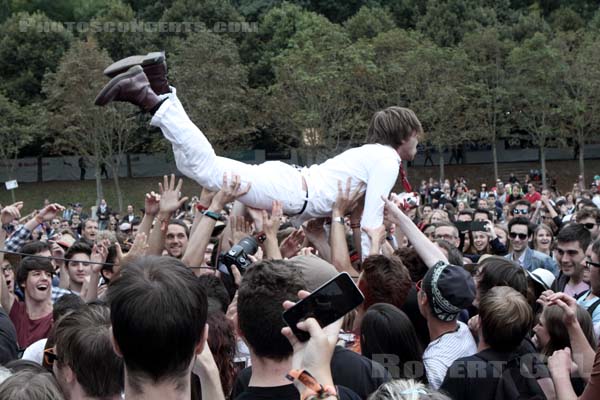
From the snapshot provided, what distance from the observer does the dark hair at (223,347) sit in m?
3.57

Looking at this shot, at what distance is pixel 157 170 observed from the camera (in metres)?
48.1

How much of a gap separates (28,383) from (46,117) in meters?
41.0

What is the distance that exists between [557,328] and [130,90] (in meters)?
2.86

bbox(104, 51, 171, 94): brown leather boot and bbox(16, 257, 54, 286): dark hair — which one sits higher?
bbox(104, 51, 171, 94): brown leather boot

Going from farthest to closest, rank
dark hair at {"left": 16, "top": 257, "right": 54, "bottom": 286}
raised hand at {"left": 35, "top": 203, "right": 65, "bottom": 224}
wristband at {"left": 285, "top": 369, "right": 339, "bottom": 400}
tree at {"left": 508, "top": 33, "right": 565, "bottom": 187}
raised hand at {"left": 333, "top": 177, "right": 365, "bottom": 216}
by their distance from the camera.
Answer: tree at {"left": 508, "top": 33, "right": 565, "bottom": 187} < raised hand at {"left": 35, "top": 203, "right": 65, "bottom": 224} < dark hair at {"left": 16, "top": 257, "right": 54, "bottom": 286} < raised hand at {"left": 333, "top": 177, "right": 365, "bottom": 216} < wristband at {"left": 285, "top": 369, "right": 339, "bottom": 400}

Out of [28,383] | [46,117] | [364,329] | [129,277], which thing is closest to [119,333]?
[129,277]

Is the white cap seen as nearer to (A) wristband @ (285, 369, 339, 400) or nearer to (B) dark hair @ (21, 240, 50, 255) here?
(A) wristband @ (285, 369, 339, 400)

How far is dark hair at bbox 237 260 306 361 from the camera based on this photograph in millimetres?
2857

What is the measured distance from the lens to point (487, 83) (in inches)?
1772

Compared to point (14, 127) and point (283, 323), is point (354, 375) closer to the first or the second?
point (283, 323)

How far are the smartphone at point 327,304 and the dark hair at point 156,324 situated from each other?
319mm

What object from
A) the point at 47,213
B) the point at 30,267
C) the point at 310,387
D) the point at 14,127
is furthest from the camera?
the point at 14,127

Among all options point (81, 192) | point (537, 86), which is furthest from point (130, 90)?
point (81, 192)

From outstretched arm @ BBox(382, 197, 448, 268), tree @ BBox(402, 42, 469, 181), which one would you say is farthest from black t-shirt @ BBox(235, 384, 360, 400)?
tree @ BBox(402, 42, 469, 181)
